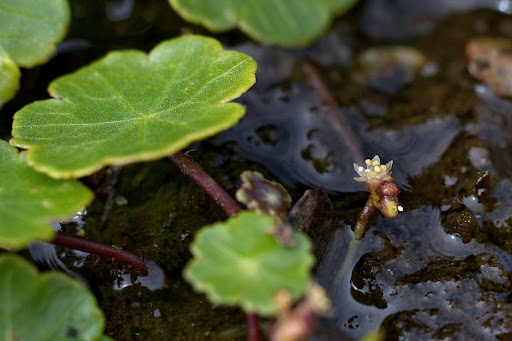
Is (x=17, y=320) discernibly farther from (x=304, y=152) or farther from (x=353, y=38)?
(x=353, y=38)

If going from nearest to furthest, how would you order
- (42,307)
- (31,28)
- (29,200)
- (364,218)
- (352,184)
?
(42,307) < (29,200) < (364,218) < (352,184) < (31,28)

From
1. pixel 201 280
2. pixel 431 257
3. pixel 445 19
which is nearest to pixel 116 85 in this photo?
pixel 201 280

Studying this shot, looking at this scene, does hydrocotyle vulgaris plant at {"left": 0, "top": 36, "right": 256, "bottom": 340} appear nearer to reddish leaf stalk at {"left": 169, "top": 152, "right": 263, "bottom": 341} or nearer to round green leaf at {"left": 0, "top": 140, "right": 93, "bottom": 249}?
round green leaf at {"left": 0, "top": 140, "right": 93, "bottom": 249}

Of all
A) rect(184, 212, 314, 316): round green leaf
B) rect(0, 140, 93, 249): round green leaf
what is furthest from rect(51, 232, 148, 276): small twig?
rect(184, 212, 314, 316): round green leaf

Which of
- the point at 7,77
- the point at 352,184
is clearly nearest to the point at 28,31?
the point at 7,77

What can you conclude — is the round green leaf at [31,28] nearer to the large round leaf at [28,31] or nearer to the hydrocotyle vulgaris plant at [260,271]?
the large round leaf at [28,31]

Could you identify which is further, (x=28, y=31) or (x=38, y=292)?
(x=28, y=31)

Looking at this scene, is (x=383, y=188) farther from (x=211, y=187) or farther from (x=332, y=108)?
(x=332, y=108)
